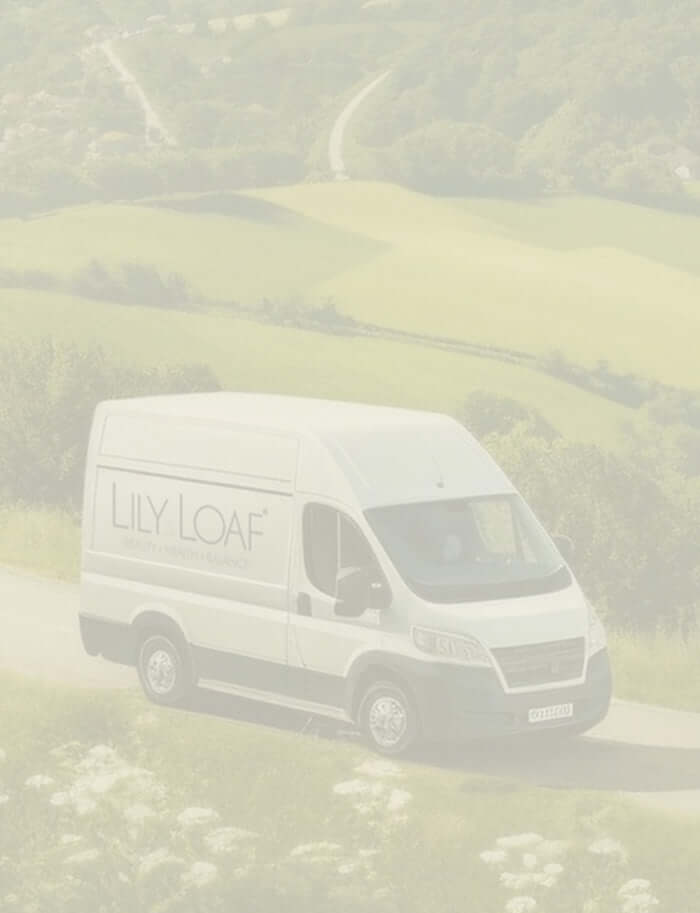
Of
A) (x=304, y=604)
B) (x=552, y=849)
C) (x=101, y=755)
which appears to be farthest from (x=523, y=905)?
(x=101, y=755)

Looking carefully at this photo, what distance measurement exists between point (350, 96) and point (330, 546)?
5.49m

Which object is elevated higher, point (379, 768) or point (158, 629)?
point (158, 629)

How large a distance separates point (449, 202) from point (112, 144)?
3137mm

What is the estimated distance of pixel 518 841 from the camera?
1712cm

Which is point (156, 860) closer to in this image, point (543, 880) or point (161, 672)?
point (161, 672)

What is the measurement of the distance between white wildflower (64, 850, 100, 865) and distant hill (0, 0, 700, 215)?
5816 millimetres

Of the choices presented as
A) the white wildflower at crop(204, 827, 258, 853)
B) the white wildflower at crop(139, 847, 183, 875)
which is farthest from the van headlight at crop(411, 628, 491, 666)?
the white wildflower at crop(139, 847, 183, 875)

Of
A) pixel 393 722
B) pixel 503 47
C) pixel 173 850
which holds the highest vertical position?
pixel 503 47

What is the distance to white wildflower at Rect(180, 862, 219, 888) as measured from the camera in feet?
59.1

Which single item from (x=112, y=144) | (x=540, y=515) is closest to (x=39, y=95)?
(x=112, y=144)

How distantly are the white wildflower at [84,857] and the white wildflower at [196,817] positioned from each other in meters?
0.67

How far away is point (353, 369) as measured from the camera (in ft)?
63.6

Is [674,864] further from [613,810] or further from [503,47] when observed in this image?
[503,47]

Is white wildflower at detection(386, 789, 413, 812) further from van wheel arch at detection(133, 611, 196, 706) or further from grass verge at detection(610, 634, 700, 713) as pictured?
grass verge at detection(610, 634, 700, 713)
